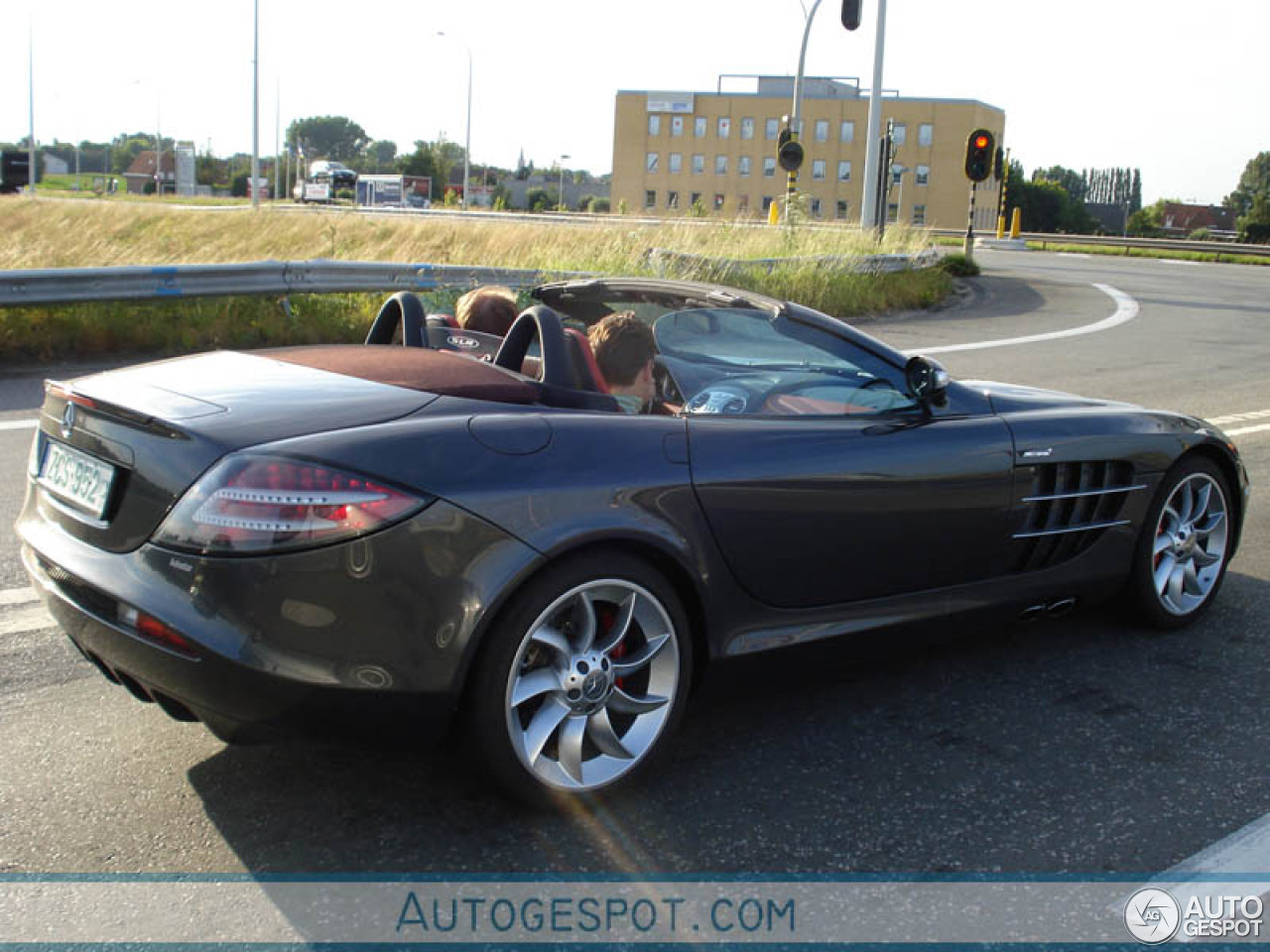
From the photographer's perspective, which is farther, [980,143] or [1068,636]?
[980,143]

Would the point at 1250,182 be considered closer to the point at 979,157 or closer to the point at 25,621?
the point at 979,157

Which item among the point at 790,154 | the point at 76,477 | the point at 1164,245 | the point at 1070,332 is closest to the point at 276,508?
the point at 76,477

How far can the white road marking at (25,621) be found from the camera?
4184mm

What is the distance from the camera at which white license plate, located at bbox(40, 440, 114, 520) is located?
3004 mm

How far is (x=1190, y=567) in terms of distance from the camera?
4.66 m

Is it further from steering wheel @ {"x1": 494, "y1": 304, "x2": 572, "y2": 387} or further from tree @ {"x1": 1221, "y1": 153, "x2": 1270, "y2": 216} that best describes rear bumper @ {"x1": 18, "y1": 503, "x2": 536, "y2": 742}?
tree @ {"x1": 1221, "y1": 153, "x2": 1270, "y2": 216}

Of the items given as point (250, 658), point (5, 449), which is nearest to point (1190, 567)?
point (250, 658)

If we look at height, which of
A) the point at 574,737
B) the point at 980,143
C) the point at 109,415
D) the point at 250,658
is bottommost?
the point at 574,737

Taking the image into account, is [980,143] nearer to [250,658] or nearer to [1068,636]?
[1068,636]

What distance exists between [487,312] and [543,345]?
3.24ft

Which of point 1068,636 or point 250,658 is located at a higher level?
point 250,658

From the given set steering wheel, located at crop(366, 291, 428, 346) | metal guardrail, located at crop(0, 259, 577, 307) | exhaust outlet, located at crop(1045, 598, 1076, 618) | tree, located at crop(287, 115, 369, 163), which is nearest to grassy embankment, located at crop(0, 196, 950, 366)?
metal guardrail, located at crop(0, 259, 577, 307)

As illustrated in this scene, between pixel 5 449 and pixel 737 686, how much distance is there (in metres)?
5.05

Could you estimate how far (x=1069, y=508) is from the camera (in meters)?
4.22
